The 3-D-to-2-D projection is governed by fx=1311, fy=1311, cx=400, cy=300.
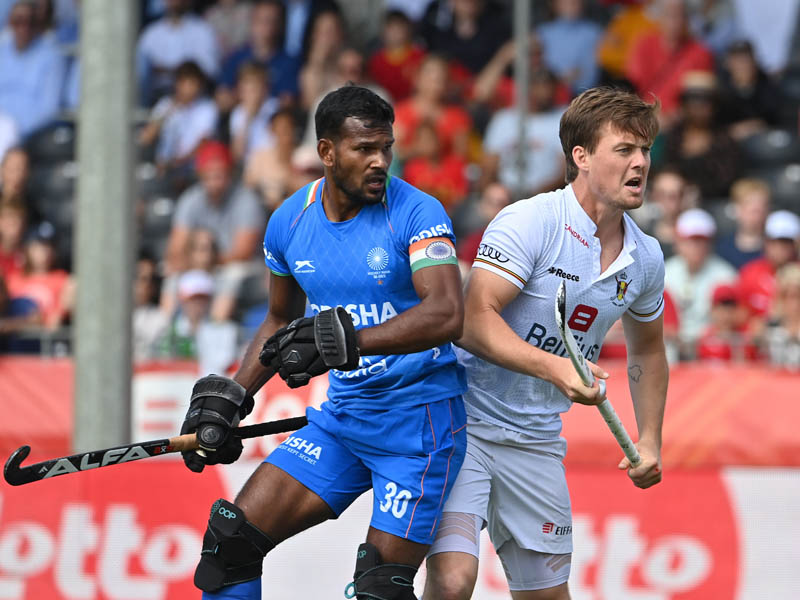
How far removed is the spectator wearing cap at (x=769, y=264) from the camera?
27.5 feet

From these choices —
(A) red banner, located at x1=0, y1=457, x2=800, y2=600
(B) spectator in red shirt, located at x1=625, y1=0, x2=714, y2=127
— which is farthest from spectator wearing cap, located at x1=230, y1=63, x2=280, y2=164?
(A) red banner, located at x1=0, y1=457, x2=800, y2=600

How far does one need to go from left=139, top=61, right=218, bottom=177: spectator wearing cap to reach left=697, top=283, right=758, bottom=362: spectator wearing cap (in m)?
4.99

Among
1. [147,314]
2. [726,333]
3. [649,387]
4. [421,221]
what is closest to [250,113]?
[147,314]

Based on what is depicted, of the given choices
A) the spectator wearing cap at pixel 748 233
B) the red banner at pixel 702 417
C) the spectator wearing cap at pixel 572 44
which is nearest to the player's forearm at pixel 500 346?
the red banner at pixel 702 417

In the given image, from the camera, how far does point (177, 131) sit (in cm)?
1155

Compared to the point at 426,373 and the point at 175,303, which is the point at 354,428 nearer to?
the point at 426,373

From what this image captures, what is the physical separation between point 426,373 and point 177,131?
7581 mm

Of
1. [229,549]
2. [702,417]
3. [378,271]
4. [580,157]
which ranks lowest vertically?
[702,417]

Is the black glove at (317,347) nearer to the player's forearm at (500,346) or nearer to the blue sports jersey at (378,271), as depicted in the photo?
the blue sports jersey at (378,271)

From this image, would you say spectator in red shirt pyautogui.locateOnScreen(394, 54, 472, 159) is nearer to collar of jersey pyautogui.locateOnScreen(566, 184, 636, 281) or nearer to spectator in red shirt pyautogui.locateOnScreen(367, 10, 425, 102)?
spectator in red shirt pyautogui.locateOnScreen(367, 10, 425, 102)

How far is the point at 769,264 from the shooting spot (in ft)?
28.3

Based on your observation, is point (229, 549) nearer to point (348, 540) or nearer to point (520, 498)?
point (520, 498)

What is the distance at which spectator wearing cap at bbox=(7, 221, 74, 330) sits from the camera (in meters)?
9.36

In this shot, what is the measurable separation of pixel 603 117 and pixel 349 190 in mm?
909
